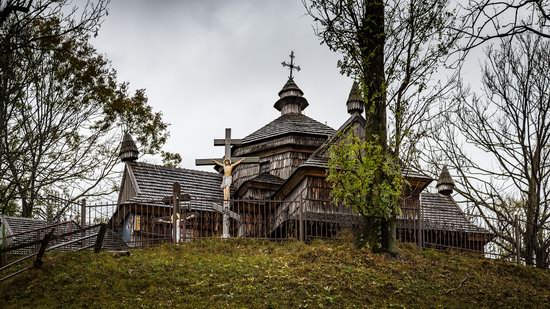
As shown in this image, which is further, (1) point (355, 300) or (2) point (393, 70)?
(2) point (393, 70)

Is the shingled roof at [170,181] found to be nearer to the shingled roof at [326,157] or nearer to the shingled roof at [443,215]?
the shingled roof at [326,157]

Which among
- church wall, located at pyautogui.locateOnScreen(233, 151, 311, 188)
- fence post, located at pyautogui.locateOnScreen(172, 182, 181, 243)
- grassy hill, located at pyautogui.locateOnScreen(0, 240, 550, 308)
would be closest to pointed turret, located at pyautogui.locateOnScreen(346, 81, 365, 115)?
church wall, located at pyautogui.locateOnScreen(233, 151, 311, 188)

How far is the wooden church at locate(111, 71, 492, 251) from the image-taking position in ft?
86.1

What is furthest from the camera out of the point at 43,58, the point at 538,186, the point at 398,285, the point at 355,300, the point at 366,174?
the point at 43,58

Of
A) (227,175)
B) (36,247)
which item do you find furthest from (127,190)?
(36,247)

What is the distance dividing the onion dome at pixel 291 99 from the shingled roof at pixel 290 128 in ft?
2.55

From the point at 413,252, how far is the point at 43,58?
51.9ft

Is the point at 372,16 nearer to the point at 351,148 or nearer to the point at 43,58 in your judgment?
the point at 351,148

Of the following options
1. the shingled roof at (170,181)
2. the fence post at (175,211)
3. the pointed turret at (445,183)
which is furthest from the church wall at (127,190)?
the pointed turret at (445,183)

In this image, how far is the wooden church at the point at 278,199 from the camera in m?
26.2

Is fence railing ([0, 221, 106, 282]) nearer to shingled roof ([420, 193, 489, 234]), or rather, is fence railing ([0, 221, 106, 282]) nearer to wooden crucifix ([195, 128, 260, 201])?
wooden crucifix ([195, 128, 260, 201])

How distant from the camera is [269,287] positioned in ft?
58.2

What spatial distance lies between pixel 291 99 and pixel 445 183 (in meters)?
7.56

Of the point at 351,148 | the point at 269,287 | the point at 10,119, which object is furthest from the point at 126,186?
the point at 269,287
